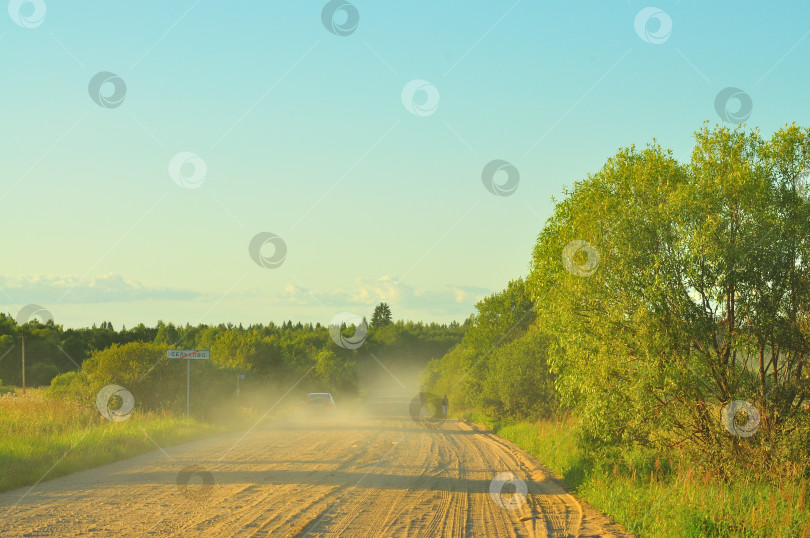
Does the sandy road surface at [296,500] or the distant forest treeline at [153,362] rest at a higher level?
the distant forest treeline at [153,362]

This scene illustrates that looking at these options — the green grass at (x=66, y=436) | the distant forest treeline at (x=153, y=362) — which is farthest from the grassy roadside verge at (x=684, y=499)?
the distant forest treeline at (x=153, y=362)

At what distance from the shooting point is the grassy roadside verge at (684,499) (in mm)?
8828

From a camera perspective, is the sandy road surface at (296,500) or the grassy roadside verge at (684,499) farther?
the grassy roadside verge at (684,499)

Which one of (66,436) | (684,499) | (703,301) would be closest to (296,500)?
(684,499)

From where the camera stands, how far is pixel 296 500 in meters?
10.6

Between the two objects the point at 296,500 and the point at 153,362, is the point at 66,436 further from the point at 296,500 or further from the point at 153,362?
the point at 153,362

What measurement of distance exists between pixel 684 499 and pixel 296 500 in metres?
5.85

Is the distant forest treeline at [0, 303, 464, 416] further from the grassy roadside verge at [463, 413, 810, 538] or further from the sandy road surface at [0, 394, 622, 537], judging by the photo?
the grassy roadside verge at [463, 413, 810, 538]

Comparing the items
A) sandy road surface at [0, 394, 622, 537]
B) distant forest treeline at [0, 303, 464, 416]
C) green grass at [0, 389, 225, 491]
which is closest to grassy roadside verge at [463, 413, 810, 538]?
sandy road surface at [0, 394, 622, 537]

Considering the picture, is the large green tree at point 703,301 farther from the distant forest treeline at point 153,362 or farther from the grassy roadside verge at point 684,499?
the distant forest treeline at point 153,362

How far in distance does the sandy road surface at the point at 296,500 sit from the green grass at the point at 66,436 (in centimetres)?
52

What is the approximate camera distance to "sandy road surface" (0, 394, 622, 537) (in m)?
8.62

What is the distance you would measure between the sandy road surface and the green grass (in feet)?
1.71

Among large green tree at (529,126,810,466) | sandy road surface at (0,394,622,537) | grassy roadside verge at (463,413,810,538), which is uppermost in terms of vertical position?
large green tree at (529,126,810,466)
